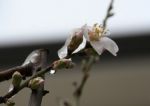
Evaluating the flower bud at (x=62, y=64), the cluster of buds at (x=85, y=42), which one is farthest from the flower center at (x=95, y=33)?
the flower bud at (x=62, y=64)

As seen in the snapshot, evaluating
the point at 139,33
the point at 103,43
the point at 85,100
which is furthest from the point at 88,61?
the point at 139,33

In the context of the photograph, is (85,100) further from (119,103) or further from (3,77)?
(3,77)

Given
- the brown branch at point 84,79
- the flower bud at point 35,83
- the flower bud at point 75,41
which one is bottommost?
the brown branch at point 84,79

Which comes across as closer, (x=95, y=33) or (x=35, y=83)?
(x=35, y=83)

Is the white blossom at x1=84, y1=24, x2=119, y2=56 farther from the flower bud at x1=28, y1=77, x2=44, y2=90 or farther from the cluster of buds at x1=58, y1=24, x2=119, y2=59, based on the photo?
the flower bud at x1=28, y1=77, x2=44, y2=90

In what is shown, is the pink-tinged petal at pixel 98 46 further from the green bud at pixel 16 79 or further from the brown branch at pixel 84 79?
the green bud at pixel 16 79

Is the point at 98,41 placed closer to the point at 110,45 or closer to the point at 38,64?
the point at 110,45

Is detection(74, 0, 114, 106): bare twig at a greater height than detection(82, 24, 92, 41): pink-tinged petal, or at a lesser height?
lesser

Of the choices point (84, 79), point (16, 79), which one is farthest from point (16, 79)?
point (84, 79)

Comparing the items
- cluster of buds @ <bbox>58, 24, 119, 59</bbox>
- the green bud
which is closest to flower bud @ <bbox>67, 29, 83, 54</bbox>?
cluster of buds @ <bbox>58, 24, 119, 59</bbox>
